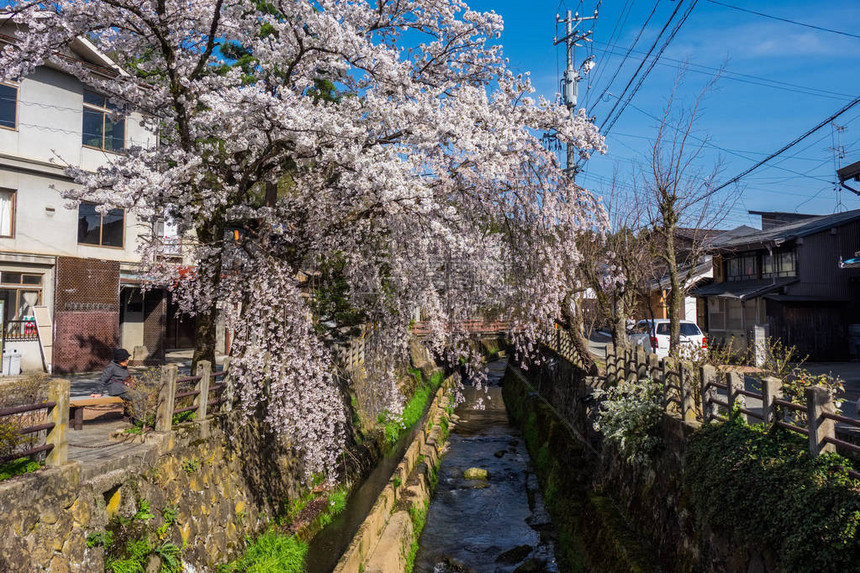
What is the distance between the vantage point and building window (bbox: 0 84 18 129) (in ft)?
Result: 59.8

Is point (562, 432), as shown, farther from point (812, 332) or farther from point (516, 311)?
point (812, 332)

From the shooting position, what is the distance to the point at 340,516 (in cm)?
1244

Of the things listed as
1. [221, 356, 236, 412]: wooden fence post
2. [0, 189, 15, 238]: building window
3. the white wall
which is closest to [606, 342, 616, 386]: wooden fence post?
[221, 356, 236, 412]: wooden fence post

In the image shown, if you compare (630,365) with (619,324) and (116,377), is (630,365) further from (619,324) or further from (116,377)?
(116,377)

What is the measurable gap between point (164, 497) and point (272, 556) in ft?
8.32

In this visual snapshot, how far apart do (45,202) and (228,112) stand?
15.9 m

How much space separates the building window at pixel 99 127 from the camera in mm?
20750

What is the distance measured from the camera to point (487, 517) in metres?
14.0

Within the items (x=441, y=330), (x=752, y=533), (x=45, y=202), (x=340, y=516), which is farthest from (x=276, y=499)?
(x=45, y=202)

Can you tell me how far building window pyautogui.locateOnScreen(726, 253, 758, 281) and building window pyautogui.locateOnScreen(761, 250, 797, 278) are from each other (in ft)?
1.61

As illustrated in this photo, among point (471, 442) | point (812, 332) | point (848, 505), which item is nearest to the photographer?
point (848, 505)

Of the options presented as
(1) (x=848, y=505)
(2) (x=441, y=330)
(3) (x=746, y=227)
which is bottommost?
(1) (x=848, y=505)

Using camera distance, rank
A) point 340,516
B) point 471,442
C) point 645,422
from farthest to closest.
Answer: point 471,442 → point 340,516 → point 645,422

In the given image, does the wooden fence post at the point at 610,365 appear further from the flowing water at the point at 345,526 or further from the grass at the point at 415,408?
the flowing water at the point at 345,526
